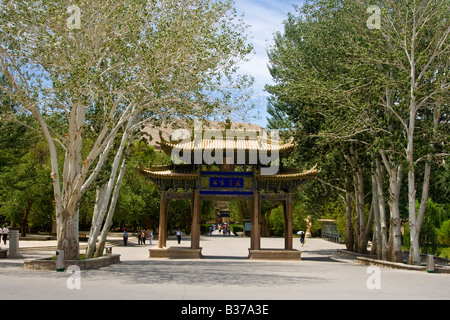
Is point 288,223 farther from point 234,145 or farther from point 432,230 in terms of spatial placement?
point 432,230

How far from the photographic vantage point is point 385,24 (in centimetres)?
2048

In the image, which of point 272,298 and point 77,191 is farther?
point 77,191

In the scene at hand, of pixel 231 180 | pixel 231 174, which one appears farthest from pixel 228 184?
pixel 231 174

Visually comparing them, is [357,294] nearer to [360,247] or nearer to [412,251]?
[412,251]

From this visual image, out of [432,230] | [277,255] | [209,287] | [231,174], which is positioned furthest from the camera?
[432,230]

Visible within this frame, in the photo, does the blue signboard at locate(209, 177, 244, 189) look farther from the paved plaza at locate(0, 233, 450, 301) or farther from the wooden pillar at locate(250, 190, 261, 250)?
the paved plaza at locate(0, 233, 450, 301)

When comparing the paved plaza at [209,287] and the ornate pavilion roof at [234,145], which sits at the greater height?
the ornate pavilion roof at [234,145]

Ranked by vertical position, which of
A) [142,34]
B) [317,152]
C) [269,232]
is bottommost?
[269,232]

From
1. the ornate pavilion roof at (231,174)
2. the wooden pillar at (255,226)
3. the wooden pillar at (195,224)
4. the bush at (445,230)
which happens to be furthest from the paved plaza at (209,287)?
the bush at (445,230)

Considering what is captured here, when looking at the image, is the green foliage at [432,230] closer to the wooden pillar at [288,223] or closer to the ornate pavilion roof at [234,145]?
the wooden pillar at [288,223]

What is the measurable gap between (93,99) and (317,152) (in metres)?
13.9

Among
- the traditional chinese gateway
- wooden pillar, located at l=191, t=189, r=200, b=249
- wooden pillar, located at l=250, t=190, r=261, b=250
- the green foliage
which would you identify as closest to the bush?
the green foliage
